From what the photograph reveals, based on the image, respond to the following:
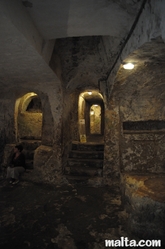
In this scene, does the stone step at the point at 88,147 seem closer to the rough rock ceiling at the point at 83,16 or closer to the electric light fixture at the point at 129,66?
the electric light fixture at the point at 129,66

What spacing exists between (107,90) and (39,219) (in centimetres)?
413

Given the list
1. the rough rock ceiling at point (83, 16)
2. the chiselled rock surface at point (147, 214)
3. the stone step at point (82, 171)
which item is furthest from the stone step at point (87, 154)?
the rough rock ceiling at point (83, 16)

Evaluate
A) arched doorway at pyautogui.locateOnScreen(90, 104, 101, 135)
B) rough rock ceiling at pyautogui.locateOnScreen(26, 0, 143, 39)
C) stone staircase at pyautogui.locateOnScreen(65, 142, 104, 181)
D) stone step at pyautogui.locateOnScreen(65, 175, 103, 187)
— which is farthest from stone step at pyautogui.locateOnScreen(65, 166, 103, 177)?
arched doorway at pyautogui.locateOnScreen(90, 104, 101, 135)

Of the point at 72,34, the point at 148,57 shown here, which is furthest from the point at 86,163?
the point at 72,34

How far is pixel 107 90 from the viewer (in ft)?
18.5

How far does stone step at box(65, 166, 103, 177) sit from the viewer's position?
5.59m

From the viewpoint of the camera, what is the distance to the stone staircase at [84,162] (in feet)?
18.4

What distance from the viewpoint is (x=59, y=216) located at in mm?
3510

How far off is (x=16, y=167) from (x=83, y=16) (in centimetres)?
479

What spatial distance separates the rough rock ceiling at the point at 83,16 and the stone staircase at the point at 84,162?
13.5ft

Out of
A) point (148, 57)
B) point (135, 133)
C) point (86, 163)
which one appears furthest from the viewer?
point (86, 163)

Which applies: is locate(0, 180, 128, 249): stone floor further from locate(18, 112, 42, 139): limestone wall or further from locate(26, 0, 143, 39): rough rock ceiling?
locate(18, 112, 42, 139): limestone wall

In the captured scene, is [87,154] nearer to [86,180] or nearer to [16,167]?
[86,180]

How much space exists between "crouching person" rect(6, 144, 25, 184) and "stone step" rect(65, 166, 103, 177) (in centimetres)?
153
